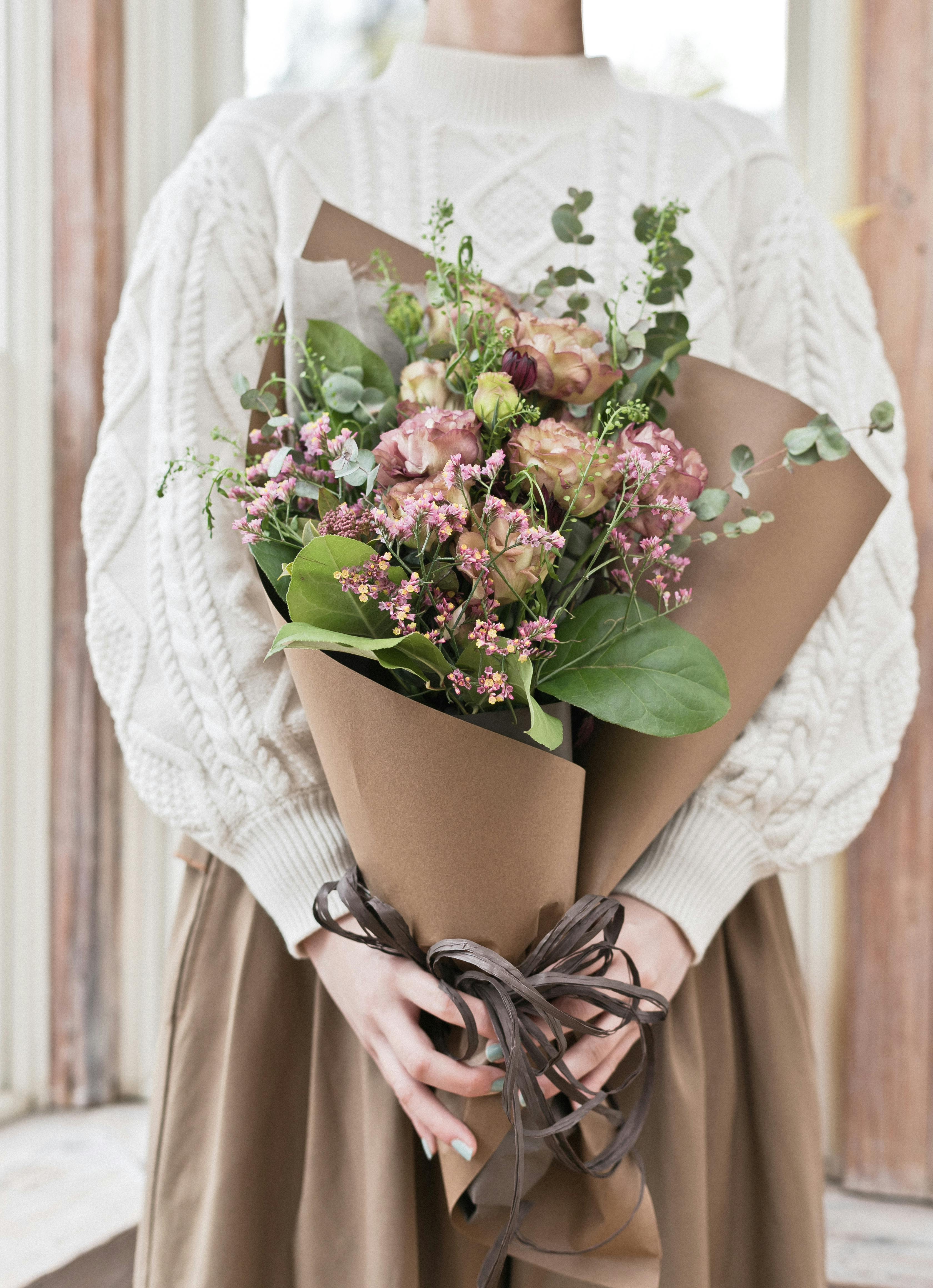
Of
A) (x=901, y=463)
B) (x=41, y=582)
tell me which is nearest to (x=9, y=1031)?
(x=41, y=582)

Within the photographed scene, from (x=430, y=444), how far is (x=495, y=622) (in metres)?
0.11

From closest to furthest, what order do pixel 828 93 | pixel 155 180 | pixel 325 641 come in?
1. pixel 325 641
2. pixel 828 93
3. pixel 155 180

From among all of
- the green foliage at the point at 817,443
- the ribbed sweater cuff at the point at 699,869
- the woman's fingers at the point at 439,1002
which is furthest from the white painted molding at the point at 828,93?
the woman's fingers at the point at 439,1002

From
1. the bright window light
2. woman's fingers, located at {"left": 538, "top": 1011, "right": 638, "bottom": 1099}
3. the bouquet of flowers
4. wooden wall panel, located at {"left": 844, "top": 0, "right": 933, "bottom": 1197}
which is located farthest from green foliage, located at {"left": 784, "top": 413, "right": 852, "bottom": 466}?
the bright window light

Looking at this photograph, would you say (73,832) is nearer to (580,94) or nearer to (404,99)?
(404,99)

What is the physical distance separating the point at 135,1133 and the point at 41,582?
0.89 metres

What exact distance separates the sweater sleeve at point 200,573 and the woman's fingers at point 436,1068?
4.7 inches

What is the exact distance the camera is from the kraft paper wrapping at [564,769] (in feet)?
1.76

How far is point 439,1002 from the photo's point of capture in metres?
0.59

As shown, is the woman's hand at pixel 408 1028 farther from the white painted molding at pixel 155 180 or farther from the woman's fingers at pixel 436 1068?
the white painted molding at pixel 155 180

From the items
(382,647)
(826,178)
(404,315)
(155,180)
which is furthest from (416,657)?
(155,180)

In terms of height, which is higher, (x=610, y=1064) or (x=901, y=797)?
(x=610, y=1064)

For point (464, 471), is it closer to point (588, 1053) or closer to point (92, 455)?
point (588, 1053)

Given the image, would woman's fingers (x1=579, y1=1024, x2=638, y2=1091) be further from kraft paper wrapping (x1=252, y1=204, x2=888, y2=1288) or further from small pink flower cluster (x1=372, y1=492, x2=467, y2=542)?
small pink flower cluster (x1=372, y1=492, x2=467, y2=542)
